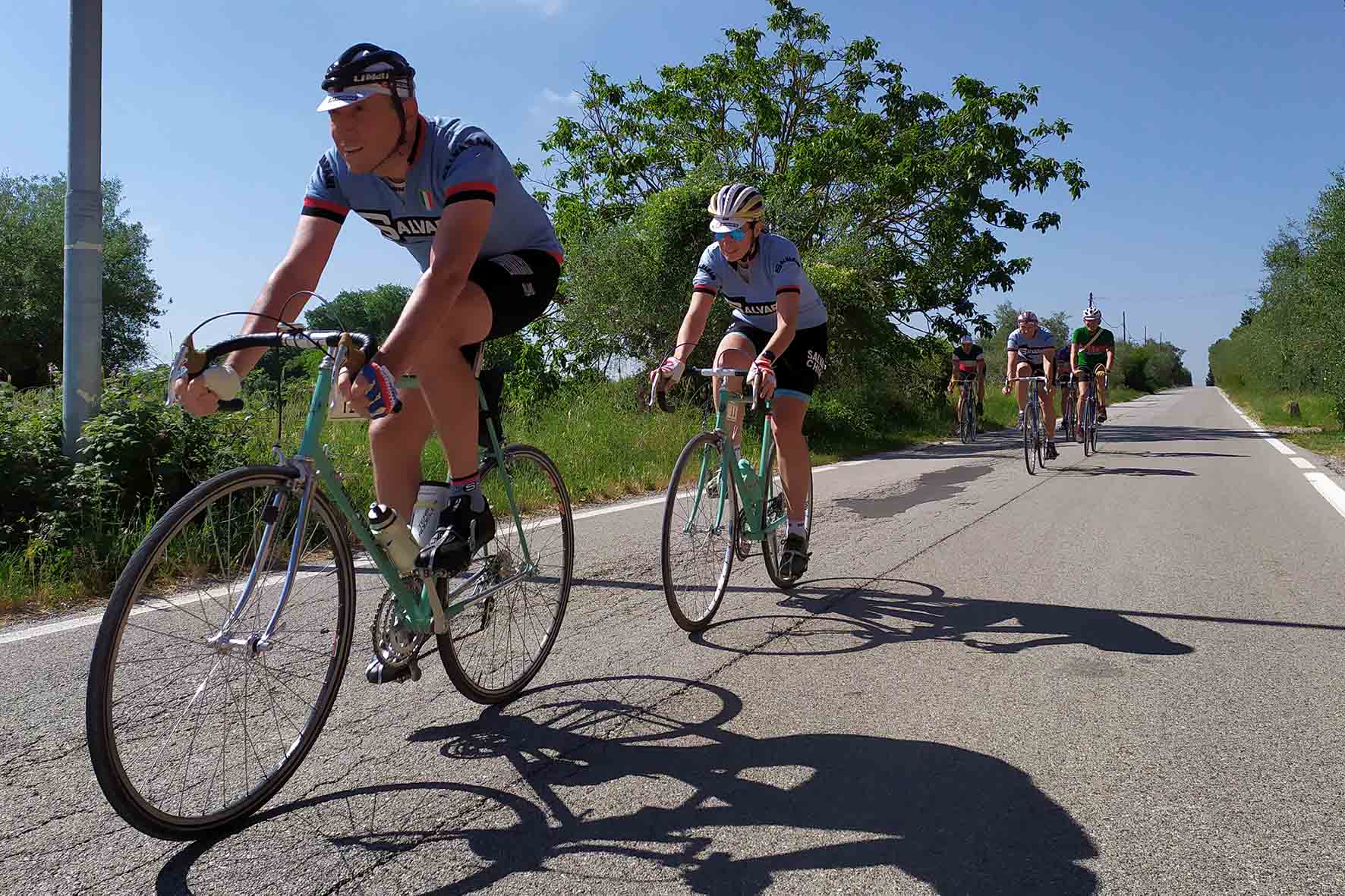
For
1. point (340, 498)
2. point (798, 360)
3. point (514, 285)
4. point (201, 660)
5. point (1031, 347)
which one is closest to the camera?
point (201, 660)

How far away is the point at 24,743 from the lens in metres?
2.78

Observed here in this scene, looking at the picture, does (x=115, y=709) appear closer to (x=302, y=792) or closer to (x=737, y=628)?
(x=302, y=792)

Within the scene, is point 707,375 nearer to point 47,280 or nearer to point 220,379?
point 220,379

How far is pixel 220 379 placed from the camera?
2.27 metres

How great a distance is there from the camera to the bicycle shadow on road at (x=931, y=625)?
401cm

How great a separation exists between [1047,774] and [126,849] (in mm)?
2365

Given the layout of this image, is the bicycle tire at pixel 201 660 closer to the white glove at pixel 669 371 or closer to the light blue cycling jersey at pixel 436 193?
the light blue cycling jersey at pixel 436 193

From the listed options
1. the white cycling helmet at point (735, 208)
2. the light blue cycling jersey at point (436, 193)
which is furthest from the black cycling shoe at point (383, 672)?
the white cycling helmet at point (735, 208)

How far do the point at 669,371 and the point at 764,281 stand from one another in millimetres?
838

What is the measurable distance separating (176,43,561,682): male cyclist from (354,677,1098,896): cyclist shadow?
0.58 metres

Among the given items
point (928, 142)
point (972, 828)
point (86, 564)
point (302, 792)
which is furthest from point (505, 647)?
point (928, 142)

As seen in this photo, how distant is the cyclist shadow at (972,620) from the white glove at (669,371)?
3.83 ft

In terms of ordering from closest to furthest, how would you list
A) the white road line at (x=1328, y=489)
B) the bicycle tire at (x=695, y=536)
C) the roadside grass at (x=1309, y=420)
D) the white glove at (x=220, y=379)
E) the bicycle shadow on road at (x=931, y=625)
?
1. the white glove at (x=220, y=379)
2. the bicycle shadow on road at (x=931, y=625)
3. the bicycle tire at (x=695, y=536)
4. the white road line at (x=1328, y=489)
5. the roadside grass at (x=1309, y=420)

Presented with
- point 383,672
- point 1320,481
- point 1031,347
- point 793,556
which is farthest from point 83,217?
point 1320,481
